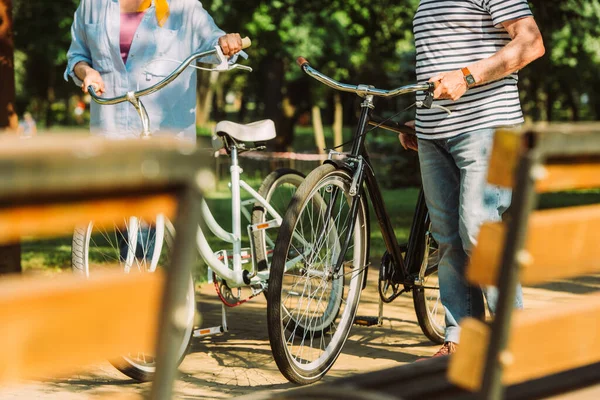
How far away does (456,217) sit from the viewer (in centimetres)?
446

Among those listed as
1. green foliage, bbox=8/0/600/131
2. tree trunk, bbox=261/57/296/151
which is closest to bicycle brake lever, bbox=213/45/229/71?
green foliage, bbox=8/0/600/131

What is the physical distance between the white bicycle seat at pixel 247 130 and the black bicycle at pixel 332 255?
0.40 meters

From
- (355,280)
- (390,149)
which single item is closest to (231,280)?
(355,280)

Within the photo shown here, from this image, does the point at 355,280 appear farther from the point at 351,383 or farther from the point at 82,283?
the point at 82,283

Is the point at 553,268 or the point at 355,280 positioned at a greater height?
the point at 553,268

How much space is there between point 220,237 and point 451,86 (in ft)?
4.84

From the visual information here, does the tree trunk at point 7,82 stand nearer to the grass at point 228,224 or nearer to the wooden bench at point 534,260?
the grass at point 228,224

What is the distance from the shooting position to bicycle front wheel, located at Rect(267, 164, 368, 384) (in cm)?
438

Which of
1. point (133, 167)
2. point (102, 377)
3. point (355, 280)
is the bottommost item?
point (102, 377)

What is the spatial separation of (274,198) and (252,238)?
30 centimetres

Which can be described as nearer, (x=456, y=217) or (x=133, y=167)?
(x=133, y=167)

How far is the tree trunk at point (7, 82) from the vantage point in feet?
23.0

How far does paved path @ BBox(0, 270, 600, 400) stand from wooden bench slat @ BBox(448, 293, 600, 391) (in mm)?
1869

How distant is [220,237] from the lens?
4844 mm
